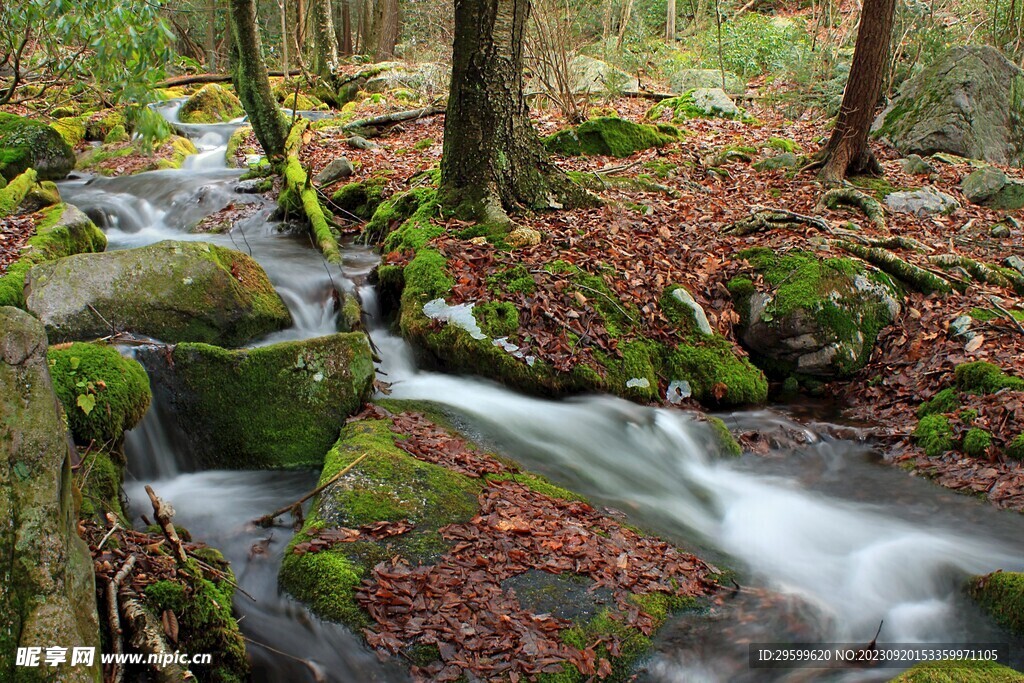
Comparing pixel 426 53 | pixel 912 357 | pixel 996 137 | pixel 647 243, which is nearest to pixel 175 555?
pixel 647 243

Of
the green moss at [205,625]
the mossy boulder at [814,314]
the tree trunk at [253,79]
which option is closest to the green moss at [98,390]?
the green moss at [205,625]

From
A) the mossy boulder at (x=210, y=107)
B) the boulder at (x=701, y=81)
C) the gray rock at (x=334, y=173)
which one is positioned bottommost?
the gray rock at (x=334, y=173)

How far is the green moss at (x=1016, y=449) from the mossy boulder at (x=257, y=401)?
5025 mm

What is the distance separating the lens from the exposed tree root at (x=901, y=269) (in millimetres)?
7281

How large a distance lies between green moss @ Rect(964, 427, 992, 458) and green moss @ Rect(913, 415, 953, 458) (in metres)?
0.14

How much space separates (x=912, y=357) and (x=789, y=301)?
1.28 m

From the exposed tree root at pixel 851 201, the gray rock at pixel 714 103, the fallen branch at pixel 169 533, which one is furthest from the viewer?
the gray rock at pixel 714 103

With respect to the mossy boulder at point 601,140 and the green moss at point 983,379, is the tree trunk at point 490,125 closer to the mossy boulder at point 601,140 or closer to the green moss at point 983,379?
the mossy boulder at point 601,140

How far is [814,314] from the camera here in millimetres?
6902

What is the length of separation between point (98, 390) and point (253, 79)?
755cm

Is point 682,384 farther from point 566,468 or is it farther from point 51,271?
point 51,271

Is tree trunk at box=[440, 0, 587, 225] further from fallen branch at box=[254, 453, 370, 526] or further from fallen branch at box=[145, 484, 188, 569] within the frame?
fallen branch at box=[145, 484, 188, 569]

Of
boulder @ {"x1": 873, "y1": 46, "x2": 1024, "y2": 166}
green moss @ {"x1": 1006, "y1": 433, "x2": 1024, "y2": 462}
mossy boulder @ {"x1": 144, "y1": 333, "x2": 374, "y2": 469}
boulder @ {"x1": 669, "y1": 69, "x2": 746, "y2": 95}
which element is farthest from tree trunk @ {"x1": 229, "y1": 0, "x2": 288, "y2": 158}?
boulder @ {"x1": 669, "y1": 69, "x2": 746, "y2": 95}

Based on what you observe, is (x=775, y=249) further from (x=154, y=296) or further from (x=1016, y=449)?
(x=154, y=296)
